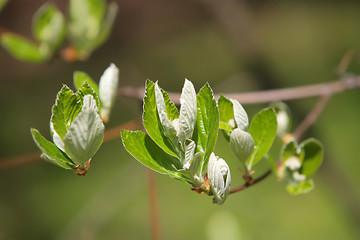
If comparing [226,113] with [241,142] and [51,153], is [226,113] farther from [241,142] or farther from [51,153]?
[51,153]

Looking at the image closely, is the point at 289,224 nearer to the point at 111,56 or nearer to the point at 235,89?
the point at 235,89

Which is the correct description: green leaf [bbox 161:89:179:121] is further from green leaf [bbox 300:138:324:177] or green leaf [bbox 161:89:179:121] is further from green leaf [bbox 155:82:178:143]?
green leaf [bbox 300:138:324:177]

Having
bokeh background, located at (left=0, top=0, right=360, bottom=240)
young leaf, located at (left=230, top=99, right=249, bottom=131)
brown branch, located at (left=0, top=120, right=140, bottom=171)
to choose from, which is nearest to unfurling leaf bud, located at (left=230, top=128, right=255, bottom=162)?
young leaf, located at (left=230, top=99, right=249, bottom=131)

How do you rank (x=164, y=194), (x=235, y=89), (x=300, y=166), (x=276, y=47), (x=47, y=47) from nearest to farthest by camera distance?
(x=300, y=166)
(x=47, y=47)
(x=235, y=89)
(x=164, y=194)
(x=276, y=47)

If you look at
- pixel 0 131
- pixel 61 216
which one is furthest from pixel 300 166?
pixel 0 131

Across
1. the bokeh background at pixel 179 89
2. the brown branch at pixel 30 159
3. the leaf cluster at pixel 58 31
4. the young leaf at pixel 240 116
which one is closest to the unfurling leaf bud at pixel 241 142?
the young leaf at pixel 240 116

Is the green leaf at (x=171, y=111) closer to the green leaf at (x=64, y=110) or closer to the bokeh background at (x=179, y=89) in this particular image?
the green leaf at (x=64, y=110)
